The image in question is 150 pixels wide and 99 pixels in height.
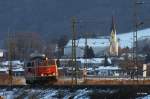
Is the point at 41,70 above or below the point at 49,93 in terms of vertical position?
above

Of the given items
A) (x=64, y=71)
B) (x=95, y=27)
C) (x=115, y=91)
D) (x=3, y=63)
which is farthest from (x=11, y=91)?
(x=95, y=27)

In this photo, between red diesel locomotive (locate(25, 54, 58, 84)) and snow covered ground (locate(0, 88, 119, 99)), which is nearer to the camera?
snow covered ground (locate(0, 88, 119, 99))

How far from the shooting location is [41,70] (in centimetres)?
6153

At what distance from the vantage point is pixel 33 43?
172250 millimetres

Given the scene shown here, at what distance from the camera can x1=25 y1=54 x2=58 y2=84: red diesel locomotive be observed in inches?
2421

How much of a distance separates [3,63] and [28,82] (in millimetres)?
77600

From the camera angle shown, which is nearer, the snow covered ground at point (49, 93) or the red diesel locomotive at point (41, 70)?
the snow covered ground at point (49, 93)

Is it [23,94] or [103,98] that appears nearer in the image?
[103,98]

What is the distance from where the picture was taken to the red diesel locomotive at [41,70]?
6150cm

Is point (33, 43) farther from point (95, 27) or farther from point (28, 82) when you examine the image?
point (28, 82)

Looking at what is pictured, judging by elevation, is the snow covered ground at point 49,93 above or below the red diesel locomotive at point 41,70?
below

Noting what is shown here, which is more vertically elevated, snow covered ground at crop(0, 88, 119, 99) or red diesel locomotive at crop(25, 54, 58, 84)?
red diesel locomotive at crop(25, 54, 58, 84)

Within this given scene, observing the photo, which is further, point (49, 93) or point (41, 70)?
point (41, 70)

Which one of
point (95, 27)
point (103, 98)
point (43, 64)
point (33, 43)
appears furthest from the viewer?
point (95, 27)
